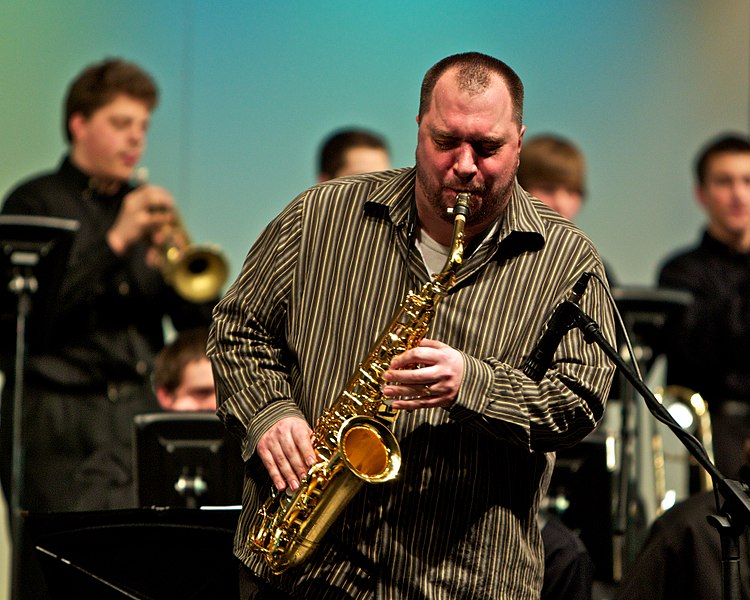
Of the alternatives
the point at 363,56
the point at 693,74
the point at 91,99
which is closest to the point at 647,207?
the point at 693,74

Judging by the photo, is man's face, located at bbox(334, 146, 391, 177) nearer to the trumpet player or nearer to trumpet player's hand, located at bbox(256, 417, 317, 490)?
the trumpet player

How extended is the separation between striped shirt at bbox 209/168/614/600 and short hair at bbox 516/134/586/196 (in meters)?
2.29

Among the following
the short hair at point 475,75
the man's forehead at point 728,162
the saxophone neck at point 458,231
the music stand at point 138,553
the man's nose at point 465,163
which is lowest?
the music stand at point 138,553

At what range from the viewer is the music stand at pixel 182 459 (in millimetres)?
3418

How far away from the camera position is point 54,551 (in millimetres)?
2564

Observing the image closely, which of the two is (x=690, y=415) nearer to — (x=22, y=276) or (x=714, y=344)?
(x=714, y=344)

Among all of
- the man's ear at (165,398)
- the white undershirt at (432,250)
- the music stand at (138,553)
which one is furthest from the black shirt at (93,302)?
the white undershirt at (432,250)

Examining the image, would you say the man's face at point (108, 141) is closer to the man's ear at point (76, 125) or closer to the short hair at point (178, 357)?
the man's ear at point (76, 125)

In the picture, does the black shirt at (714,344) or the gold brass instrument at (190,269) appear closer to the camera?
the gold brass instrument at (190,269)

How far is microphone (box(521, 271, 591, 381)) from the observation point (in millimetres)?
2285

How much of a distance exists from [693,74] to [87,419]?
427cm

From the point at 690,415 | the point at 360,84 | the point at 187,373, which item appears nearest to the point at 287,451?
the point at 187,373

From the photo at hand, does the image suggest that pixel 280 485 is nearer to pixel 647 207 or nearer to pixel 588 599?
pixel 588 599

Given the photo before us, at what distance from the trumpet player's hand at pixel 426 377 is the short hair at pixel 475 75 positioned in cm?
54
